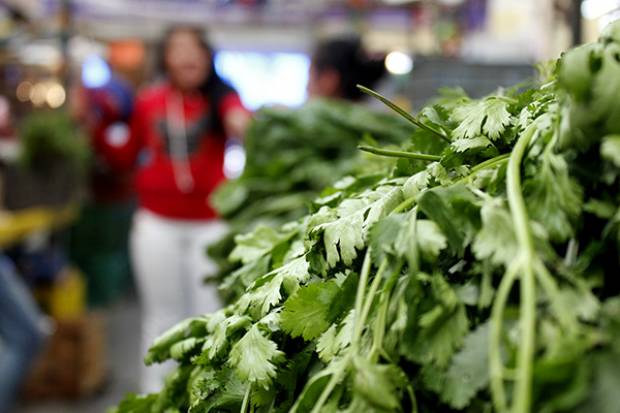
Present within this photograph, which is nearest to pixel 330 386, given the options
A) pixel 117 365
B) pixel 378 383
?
pixel 378 383

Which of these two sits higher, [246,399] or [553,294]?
[553,294]

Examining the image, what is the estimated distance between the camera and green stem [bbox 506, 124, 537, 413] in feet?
1.42

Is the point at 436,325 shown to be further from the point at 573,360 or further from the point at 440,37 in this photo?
the point at 440,37

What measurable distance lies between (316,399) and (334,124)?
1.52 metres

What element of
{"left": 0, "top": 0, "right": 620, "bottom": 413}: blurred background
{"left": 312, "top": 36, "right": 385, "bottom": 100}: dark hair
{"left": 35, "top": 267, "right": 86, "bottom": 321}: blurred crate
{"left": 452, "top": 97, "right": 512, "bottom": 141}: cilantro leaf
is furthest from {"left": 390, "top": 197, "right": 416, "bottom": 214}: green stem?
{"left": 35, "top": 267, "right": 86, "bottom": 321}: blurred crate

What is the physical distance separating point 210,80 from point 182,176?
1.42ft

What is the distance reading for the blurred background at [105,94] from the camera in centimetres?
262

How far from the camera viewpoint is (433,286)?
544 millimetres

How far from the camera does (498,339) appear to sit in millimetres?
474

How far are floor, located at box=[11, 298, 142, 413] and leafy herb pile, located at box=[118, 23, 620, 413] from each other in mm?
2462

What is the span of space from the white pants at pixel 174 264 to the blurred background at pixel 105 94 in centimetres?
42

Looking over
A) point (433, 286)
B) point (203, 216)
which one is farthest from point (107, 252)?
point (433, 286)

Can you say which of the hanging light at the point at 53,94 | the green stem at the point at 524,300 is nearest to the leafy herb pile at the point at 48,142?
the hanging light at the point at 53,94

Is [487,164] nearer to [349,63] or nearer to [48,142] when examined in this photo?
[349,63]
